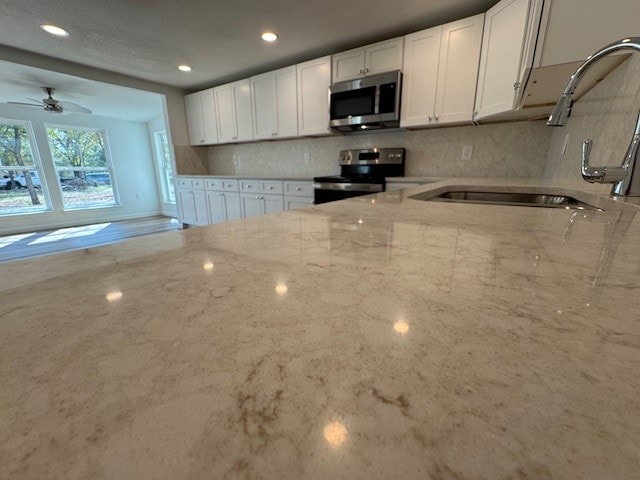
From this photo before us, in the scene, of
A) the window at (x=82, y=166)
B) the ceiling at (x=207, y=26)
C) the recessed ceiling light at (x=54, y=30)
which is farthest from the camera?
the window at (x=82, y=166)

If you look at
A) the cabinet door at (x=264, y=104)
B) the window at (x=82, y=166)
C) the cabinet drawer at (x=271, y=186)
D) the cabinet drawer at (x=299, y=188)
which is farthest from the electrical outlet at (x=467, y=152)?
the window at (x=82, y=166)

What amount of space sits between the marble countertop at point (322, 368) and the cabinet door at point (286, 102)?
3.14 m

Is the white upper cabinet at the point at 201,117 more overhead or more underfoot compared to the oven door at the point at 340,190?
more overhead

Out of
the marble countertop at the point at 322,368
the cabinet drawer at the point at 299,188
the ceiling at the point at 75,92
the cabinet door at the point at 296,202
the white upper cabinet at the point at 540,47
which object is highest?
the ceiling at the point at 75,92

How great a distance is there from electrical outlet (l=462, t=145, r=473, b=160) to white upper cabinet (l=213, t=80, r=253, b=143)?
2.55 m

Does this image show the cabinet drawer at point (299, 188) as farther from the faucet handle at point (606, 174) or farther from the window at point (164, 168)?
the window at point (164, 168)

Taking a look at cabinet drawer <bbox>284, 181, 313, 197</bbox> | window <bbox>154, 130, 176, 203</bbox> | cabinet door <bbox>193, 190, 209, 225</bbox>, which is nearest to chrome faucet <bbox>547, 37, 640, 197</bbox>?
cabinet drawer <bbox>284, 181, 313, 197</bbox>

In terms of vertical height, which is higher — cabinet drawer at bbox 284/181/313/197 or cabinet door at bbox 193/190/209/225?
cabinet drawer at bbox 284/181/313/197

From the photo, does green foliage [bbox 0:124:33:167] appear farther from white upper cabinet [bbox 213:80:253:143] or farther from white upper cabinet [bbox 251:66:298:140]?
white upper cabinet [bbox 251:66:298:140]

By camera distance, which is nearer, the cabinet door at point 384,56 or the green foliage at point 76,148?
the cabinet door at point 384,56

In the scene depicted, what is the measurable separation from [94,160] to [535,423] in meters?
7.59

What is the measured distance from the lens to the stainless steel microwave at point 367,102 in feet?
8.27

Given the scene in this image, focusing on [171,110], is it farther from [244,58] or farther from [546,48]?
[546,48]

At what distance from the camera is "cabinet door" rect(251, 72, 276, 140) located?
333 cm
